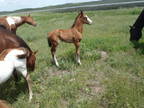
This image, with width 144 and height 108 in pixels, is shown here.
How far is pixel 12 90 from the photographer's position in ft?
20.5

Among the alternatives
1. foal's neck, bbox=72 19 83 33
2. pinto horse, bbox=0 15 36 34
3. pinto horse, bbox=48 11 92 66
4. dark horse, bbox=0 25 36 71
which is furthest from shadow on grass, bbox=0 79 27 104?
pinto horse, bbox=0 15 36 34

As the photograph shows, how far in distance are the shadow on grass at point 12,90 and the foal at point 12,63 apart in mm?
443

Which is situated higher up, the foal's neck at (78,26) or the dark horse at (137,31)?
the foal's neck at (78,26)

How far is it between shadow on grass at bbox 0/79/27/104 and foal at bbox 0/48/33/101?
0.44 meters

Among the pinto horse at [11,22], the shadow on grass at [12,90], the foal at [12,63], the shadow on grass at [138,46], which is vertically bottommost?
the shadow on grass at [138,46]

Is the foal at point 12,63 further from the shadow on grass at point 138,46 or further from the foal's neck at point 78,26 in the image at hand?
the shadow on grass at point 138,46

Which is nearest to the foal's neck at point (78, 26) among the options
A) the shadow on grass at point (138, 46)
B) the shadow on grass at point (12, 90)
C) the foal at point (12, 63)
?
the shadow on grass at point (138, 46)

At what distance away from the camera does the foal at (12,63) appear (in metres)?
5.02

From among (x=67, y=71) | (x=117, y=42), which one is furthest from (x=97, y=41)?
(x=67, y=71)

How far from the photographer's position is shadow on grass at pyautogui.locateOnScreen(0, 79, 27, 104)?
5855mm

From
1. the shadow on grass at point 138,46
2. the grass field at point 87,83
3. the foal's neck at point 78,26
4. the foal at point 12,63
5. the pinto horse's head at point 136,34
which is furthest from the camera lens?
the pinto horse's head at point 136,34

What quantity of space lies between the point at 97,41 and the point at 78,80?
367cm

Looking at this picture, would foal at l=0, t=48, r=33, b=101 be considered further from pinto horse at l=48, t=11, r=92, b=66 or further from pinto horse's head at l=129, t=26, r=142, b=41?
pinto horse's head at l=129, t=26, r=142, b=41

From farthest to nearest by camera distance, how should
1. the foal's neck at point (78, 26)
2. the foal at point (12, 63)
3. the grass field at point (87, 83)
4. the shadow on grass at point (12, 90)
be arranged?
1. the foal's neck at point (78, 26)
2. the shadow on grass at point (12, 90)
3. the grass field at point (87, 83)
4. the foal at point (12, 63)
